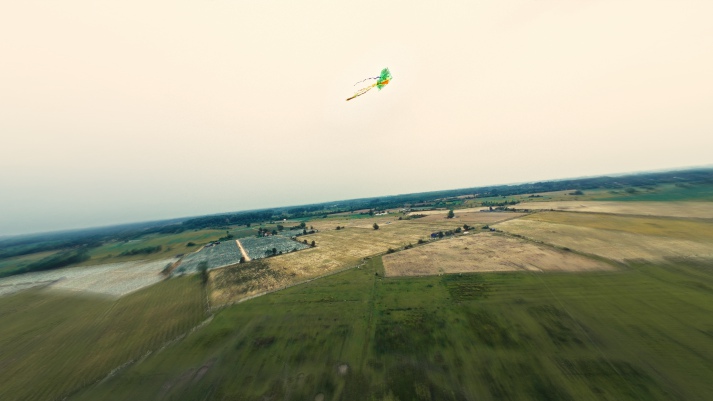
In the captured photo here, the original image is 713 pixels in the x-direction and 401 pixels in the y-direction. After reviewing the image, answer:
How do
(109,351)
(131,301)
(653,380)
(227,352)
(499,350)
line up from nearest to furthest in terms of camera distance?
(653,380), (499,350), (227,352), (109,351), (131,301)

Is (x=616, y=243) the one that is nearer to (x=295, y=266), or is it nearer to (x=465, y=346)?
(x=465, y=346)

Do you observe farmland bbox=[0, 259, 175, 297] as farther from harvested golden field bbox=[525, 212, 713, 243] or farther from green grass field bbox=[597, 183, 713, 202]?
green grass field bbox=[597, 183, 713, 202]

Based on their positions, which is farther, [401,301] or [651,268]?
[651,268]

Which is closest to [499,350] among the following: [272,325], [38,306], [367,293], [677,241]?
[367,293]

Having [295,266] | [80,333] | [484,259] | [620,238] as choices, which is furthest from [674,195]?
[80,333]

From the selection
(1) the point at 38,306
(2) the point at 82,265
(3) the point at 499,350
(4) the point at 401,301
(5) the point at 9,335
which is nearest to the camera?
(3) the point at 499,350

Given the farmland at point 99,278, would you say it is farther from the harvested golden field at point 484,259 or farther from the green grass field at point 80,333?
the harvested golden field at point 484,259

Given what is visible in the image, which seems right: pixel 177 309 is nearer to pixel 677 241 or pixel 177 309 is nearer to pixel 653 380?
pixel 653 380
